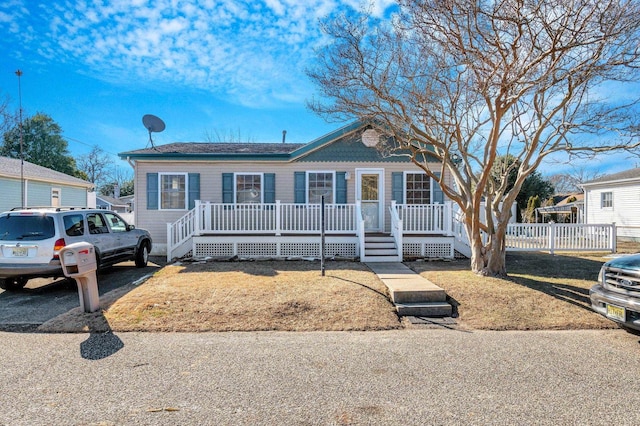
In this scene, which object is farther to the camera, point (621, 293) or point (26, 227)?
point (26, 227)

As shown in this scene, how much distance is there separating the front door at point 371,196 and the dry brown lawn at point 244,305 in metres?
4.14

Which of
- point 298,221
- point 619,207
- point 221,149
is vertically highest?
point 221,149

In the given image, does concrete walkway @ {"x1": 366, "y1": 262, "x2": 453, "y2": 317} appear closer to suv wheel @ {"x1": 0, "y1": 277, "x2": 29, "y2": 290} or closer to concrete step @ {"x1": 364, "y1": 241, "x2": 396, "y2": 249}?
concrete step @ {"x1": 364, "y1": 241, "x2": 396, "y2": 249}

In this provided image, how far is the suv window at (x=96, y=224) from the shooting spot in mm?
7609

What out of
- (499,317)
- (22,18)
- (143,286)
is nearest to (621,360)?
(499,317)

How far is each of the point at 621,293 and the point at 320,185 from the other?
332 inches

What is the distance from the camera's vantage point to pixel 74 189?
69.9ft

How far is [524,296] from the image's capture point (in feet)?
20.1

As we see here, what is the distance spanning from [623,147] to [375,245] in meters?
5.84

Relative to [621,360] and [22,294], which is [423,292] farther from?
[22,294]

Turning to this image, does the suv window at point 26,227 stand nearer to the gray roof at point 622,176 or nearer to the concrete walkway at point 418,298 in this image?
the concrete walkway at point 418,298

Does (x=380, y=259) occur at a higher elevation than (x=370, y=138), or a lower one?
lower

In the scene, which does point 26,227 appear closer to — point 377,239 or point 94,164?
point 377,239

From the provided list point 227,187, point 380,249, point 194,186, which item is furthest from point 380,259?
point 194,186
